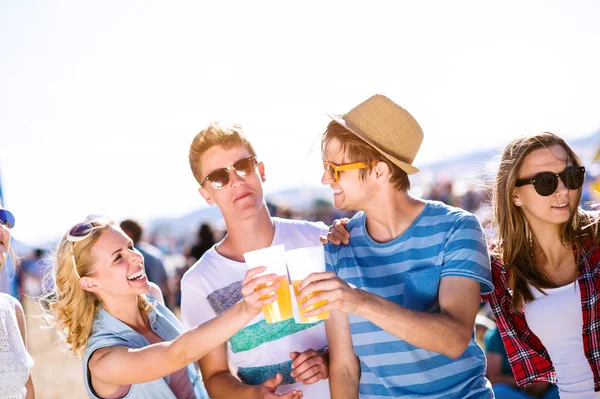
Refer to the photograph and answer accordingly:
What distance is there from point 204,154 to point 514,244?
1702mm

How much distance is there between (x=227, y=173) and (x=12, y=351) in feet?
4.36

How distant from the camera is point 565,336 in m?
2.80

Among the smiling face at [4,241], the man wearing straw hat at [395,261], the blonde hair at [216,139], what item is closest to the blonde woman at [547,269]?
the man wearing straw hat at [395,261]

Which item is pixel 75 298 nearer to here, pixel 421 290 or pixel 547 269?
pixel 421 290

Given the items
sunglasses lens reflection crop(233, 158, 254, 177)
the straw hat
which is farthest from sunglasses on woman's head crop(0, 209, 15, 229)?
the straw hat

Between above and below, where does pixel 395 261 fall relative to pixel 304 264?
below

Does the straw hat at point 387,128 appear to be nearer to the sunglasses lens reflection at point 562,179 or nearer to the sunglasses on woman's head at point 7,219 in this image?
the sunglasses lens reflection at point 562,179

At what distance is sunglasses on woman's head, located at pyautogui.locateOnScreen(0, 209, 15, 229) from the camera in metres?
2.96

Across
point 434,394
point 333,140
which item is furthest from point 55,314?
point 434,394

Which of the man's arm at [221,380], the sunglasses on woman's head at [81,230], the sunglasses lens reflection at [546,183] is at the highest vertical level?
the sunglasses on woman's head at [81,230]

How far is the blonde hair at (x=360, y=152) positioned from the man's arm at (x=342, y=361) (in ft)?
2.12

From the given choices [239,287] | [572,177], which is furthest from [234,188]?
[572,177]

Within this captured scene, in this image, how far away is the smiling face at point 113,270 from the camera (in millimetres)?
2875

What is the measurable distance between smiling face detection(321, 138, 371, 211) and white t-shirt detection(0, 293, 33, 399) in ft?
5.11
